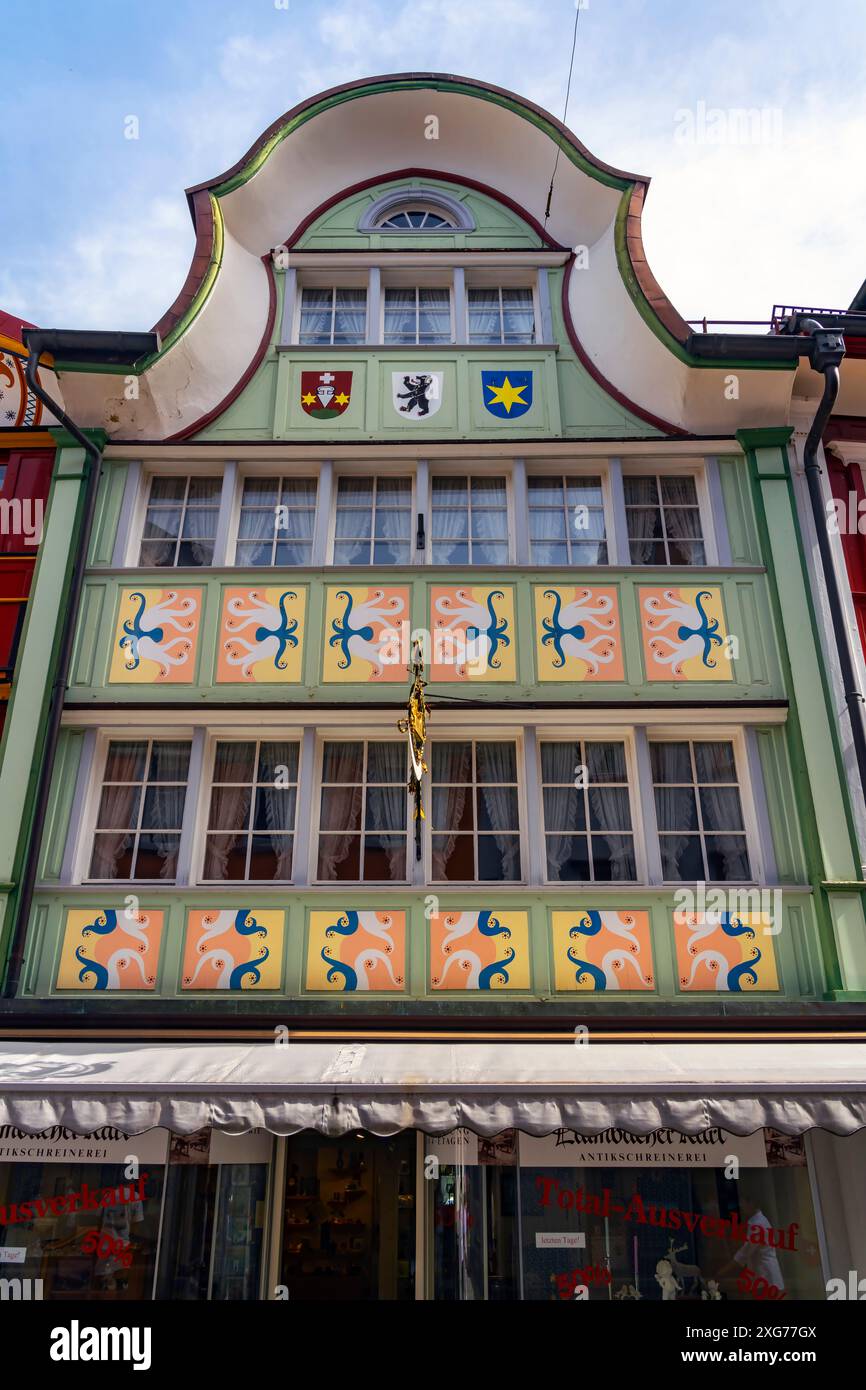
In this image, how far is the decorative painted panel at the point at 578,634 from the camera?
9.02 m

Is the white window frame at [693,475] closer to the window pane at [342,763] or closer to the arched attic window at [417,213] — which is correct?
the window pane at [342,763]

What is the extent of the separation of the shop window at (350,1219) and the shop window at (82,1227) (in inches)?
42.1

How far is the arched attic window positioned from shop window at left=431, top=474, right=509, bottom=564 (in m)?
3.71

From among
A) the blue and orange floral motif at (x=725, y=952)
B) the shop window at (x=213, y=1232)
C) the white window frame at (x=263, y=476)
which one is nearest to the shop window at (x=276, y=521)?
the white window frame at (x=263, y=476)

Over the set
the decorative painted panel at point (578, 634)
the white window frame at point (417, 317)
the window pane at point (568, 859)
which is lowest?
the window pane at point (568, 859)

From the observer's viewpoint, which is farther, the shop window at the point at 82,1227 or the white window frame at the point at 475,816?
the white window frame at the point at 475,816

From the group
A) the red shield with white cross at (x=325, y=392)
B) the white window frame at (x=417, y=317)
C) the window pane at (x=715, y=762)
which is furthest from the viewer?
the white window frame at (x=417, y=317)

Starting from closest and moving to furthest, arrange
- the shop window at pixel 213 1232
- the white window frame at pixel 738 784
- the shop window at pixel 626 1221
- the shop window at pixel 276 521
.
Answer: the shop window at pixel 626 1221 → the shop window at pixel 213 1232 → the white window frame at pixel 738 784 → the shop window at pixel 276 521

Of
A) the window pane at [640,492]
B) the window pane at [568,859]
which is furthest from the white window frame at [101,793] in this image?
the window pane at [640,492]

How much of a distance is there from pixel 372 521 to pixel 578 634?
2.44 meters

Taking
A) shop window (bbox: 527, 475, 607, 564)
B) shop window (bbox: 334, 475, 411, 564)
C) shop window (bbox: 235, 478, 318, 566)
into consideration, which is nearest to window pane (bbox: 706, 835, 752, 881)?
shop window (bbox: 527, 475, 607, 564)

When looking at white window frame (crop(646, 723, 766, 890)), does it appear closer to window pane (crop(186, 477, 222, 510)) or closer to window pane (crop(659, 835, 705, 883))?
window pane (crop(659, 835, 705, 883))

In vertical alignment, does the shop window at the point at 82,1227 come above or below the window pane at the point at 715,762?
below
